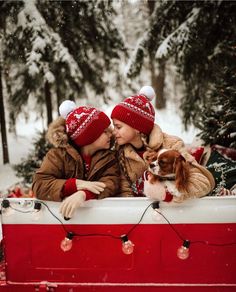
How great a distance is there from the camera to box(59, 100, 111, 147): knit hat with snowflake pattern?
2693mm

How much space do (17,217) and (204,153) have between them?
2304mm

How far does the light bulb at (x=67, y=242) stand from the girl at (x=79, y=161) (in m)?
0.25

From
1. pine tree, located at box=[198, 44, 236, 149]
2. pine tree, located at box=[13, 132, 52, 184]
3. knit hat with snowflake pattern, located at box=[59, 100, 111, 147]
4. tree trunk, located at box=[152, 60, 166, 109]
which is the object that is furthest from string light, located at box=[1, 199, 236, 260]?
tree trunk, located at box=[152, 60, 166, 109]

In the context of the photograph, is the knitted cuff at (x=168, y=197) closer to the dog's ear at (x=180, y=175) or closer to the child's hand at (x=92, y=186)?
the dog's ear at (x=180, y=175)

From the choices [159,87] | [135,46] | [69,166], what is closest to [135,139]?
[69,166]

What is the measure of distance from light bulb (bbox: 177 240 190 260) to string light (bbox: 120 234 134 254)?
0.31 meters

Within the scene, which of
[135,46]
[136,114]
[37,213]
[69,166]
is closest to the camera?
[37,213]

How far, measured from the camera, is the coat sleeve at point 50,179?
238 cm

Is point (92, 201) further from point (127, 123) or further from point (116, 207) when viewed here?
point (127, 123)

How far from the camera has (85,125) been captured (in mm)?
2686

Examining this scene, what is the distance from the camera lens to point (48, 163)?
259 centimetres

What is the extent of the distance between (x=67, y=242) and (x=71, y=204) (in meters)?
A: 0.28

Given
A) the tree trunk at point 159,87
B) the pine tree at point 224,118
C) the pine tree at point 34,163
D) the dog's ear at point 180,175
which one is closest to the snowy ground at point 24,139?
the tree trunk at point 159,87

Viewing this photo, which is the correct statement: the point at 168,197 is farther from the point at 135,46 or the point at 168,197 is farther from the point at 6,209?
the point at 135,46
